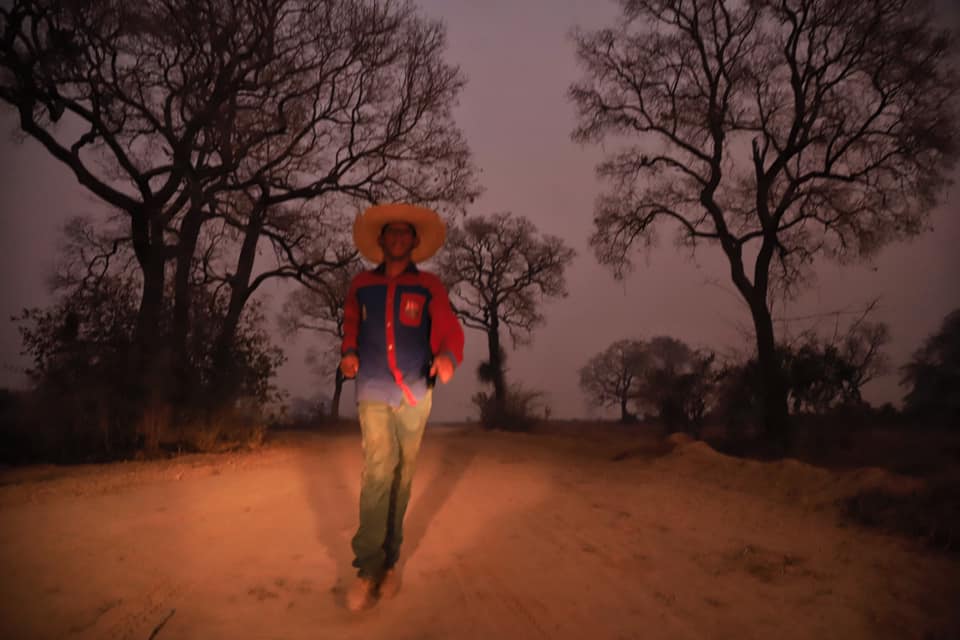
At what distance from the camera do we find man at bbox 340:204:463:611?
2.94 m

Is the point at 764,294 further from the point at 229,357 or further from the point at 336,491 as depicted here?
the point at 229,357

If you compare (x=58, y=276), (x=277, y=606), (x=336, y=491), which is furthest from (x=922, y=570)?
(x=58, y=276)

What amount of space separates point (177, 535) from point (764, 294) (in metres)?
11.3

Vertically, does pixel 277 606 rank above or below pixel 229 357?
below

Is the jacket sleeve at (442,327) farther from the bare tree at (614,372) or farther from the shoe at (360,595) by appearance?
the bare tree at (614,372)

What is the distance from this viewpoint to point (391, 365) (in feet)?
10.0

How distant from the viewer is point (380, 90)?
12.9m

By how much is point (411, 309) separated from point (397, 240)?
0.45m

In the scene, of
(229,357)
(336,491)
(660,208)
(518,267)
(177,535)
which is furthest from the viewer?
(518,267)

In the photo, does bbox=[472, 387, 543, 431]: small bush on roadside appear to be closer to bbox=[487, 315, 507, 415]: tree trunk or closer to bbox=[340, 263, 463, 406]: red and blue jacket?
bbox=[487, 315, 507, 415]: tree trunk

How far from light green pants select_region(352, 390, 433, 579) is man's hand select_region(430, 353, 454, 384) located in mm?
210

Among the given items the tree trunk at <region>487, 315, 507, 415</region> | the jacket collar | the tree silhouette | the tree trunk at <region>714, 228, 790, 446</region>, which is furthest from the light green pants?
the tree silhouette

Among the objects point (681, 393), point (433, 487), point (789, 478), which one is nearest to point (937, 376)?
point (681, 393)

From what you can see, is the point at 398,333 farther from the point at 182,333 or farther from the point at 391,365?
the point at 182,333
